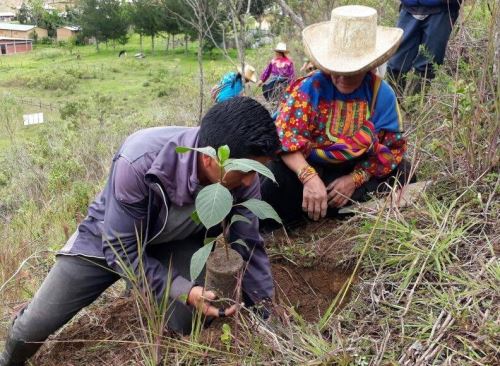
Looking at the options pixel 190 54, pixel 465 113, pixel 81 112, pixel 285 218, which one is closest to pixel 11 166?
pixel 81 112

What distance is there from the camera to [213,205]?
1328 millimetres

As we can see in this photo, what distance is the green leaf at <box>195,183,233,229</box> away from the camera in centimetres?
131

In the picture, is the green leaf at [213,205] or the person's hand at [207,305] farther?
the person's hand at [207,305]

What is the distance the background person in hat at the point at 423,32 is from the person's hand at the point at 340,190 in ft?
3.54

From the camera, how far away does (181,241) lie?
85.6 inches

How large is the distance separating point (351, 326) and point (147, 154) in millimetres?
899

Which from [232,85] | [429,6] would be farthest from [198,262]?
[232,85]

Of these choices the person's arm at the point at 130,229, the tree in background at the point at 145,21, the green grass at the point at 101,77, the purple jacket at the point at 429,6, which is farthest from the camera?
the tree in background at the point at 145,21

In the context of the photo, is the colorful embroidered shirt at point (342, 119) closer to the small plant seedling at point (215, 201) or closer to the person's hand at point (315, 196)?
the person's hand at point (315, 196)

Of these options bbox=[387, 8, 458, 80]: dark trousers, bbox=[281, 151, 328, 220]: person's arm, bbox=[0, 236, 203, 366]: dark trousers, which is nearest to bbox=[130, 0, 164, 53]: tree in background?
bbox=[387, 8, 458, 80]: dark trousers

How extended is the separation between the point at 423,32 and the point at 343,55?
1350 millimetres

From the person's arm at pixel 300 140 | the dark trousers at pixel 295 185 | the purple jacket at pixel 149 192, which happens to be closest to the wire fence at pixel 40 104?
the dark trousers at pixel 295 185

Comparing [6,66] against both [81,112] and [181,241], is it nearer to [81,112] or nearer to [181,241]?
[81,112]

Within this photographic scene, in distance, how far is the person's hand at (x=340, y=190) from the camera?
255 cm
